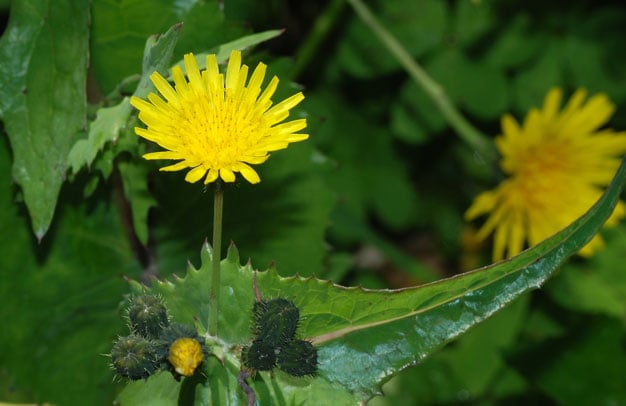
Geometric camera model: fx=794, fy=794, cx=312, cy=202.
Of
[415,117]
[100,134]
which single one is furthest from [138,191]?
[415,117]

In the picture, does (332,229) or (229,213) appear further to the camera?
(332,229)

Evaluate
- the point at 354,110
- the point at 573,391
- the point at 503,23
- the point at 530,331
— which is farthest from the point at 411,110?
the point at 573,391

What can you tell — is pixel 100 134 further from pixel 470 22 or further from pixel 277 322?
pixel 470 22

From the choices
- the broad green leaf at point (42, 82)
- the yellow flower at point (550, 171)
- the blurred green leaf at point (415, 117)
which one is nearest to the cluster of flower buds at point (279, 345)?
the broad green leaf at point (42, 82)

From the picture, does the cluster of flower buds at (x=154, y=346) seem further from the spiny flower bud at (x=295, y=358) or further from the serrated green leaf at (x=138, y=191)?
the serrated green leaf at (x=138, y=191)

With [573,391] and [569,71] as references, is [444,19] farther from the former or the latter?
[573,391]

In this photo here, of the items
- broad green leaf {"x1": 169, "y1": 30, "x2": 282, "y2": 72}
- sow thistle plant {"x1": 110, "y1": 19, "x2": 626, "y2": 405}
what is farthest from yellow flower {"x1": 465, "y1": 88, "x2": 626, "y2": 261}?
broad green leaf {"x1": 169, "y1": 30, "x2": 282, "y2": 72}
